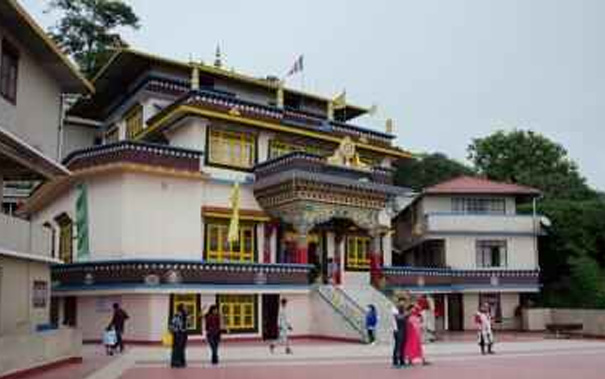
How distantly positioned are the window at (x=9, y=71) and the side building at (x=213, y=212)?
8.28 m

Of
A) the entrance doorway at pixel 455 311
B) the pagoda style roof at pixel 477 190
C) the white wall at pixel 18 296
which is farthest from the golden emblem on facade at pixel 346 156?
→ the white wall at pixel 18 296

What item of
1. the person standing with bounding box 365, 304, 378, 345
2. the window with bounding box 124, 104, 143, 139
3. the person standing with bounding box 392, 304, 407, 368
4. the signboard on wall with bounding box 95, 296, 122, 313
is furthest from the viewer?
the window with bounding box 124, 104, 143, 139

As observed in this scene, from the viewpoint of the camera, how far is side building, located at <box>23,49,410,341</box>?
25.1 metres

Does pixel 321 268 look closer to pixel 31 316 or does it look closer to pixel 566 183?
pixel 31 316

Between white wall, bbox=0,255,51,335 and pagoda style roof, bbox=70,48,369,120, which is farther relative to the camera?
pagoda style roof, bbox=70,48,369,120

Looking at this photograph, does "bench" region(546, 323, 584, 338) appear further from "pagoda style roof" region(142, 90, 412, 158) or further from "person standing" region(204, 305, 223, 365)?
"person standing" region(204, 305, 223, 365)

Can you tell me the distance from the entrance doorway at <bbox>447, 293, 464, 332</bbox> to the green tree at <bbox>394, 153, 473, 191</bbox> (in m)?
17.9

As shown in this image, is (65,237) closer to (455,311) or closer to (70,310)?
(70,310)

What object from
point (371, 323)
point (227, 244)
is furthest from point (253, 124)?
point (371, 323)

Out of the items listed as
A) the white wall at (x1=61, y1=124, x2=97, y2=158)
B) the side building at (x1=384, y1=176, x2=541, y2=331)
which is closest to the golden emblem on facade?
the side building at (x1=384, y1=176, x2=541, y2=331)

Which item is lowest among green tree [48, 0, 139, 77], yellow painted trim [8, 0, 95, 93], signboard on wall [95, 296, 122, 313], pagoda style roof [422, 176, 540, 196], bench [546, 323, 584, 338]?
bench [546, 323, 584, 338]

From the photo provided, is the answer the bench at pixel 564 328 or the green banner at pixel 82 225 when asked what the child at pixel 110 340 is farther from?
the bench at pixel 564 328

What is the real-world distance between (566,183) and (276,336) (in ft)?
87.6

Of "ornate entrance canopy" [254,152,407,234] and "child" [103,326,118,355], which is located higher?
"ornate entrance canopy" [254,152,407,234]
